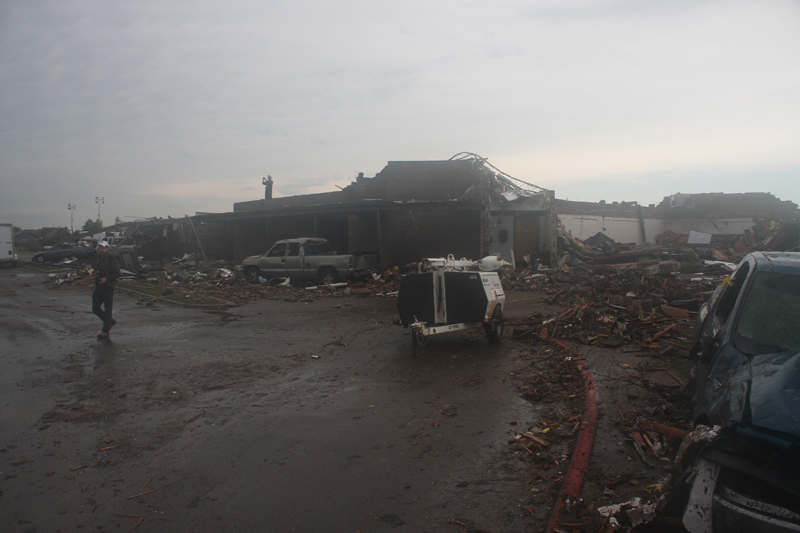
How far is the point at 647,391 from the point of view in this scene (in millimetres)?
5574

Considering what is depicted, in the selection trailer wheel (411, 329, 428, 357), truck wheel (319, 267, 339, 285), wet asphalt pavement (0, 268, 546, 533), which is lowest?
wet asphalt pavement (0, 268, 546, 533)

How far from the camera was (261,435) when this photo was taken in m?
4.70

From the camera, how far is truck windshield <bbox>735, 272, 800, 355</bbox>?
3428 mm

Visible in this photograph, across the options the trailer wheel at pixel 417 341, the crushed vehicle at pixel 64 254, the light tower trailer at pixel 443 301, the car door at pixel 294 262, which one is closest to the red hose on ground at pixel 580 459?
the light tower trailer at pixel 443 301

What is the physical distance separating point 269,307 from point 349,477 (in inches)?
426

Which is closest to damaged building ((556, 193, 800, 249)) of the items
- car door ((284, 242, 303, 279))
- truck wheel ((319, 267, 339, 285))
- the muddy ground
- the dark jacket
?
truck wheel ((319, 267, 339, 285))

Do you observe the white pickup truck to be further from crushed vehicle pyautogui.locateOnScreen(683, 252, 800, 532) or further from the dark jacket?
crushed vehicle pyautogui.locateOnScreen(683, 252, 800, 532)

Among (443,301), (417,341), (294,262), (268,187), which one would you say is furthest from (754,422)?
(268,187)

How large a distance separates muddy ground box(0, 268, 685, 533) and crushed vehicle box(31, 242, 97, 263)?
90.3ft

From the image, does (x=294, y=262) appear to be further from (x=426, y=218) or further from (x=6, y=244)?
(x=6, y=244)

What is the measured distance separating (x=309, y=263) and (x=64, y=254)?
23.9m

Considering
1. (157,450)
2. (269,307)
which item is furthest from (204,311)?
(157,450)

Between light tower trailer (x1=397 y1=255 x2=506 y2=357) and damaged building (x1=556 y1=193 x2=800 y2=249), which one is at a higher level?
damaged building (x1=556 y1=193 x2=800 y2=249)

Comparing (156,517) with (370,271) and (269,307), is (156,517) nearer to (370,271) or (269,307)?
(269,307)
